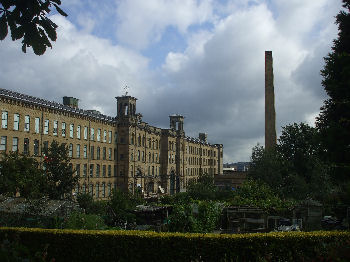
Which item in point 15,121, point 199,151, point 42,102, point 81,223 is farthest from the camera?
point 199,151

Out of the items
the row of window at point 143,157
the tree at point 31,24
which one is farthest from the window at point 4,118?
the tree at point 31,24

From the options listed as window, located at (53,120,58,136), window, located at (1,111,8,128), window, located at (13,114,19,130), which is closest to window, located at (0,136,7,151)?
window, located at (1,111,8,128)

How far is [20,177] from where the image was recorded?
33.1 meters

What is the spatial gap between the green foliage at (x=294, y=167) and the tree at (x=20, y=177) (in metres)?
27.3

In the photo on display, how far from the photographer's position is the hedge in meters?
14.7

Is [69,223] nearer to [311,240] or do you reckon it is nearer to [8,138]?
[311,240]

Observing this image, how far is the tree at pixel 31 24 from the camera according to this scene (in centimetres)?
621

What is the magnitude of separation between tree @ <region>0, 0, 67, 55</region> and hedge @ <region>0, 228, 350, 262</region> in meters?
10.2

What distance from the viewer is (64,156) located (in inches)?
1548

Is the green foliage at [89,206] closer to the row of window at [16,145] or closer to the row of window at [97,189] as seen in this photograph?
the row of window at [16,145]

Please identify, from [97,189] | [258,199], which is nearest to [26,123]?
[97,189]

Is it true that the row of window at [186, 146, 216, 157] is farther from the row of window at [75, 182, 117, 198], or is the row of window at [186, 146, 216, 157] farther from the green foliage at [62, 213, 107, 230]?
the green foliage at [62, 213, 107, 230]

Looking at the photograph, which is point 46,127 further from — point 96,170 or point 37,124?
point 96,170

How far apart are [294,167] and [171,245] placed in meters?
42.4
